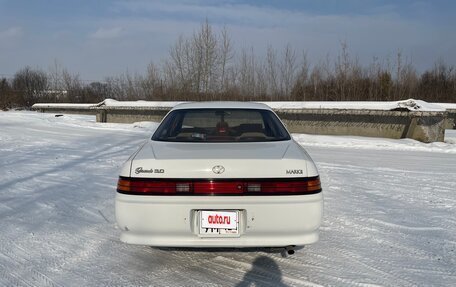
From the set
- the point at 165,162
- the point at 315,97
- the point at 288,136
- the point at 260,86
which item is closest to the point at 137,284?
the point at 165,162

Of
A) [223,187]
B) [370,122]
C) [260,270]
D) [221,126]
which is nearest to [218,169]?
[223,187]

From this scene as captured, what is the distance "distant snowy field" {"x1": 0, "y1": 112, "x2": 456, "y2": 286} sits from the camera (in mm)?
3229

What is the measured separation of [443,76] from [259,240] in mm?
28467

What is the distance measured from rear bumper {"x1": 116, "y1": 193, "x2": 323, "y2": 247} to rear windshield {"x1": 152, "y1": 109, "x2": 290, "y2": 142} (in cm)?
95

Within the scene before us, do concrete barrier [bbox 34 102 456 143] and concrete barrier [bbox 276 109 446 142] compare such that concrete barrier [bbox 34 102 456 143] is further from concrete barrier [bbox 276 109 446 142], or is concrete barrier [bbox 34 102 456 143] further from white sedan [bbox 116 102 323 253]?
white sedan [bbox 116 102 323 253]

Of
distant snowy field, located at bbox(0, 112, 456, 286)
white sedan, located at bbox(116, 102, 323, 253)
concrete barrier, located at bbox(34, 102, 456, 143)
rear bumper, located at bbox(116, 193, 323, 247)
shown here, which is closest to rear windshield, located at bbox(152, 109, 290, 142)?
white sedan, located at bbox(116, 102, 323, 253)

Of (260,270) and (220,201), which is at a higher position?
(220,201)

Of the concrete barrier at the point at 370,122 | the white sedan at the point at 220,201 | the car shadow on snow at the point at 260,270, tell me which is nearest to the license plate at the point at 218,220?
the white sedan at the point at 220,201

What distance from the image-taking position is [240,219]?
2.93 m

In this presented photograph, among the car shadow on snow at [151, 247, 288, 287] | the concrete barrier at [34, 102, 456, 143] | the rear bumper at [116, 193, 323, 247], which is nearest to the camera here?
the rear bumper at [116, 193, 323, 247]

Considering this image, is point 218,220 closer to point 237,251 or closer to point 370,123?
point 237,251

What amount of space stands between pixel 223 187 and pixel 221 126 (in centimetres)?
148

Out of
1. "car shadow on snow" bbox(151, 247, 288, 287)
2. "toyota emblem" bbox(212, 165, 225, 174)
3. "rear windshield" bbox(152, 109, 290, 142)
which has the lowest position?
"car shadow on snow" bbox(151, 247, 288, 287)

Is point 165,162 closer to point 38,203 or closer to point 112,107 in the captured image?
point 38,203
